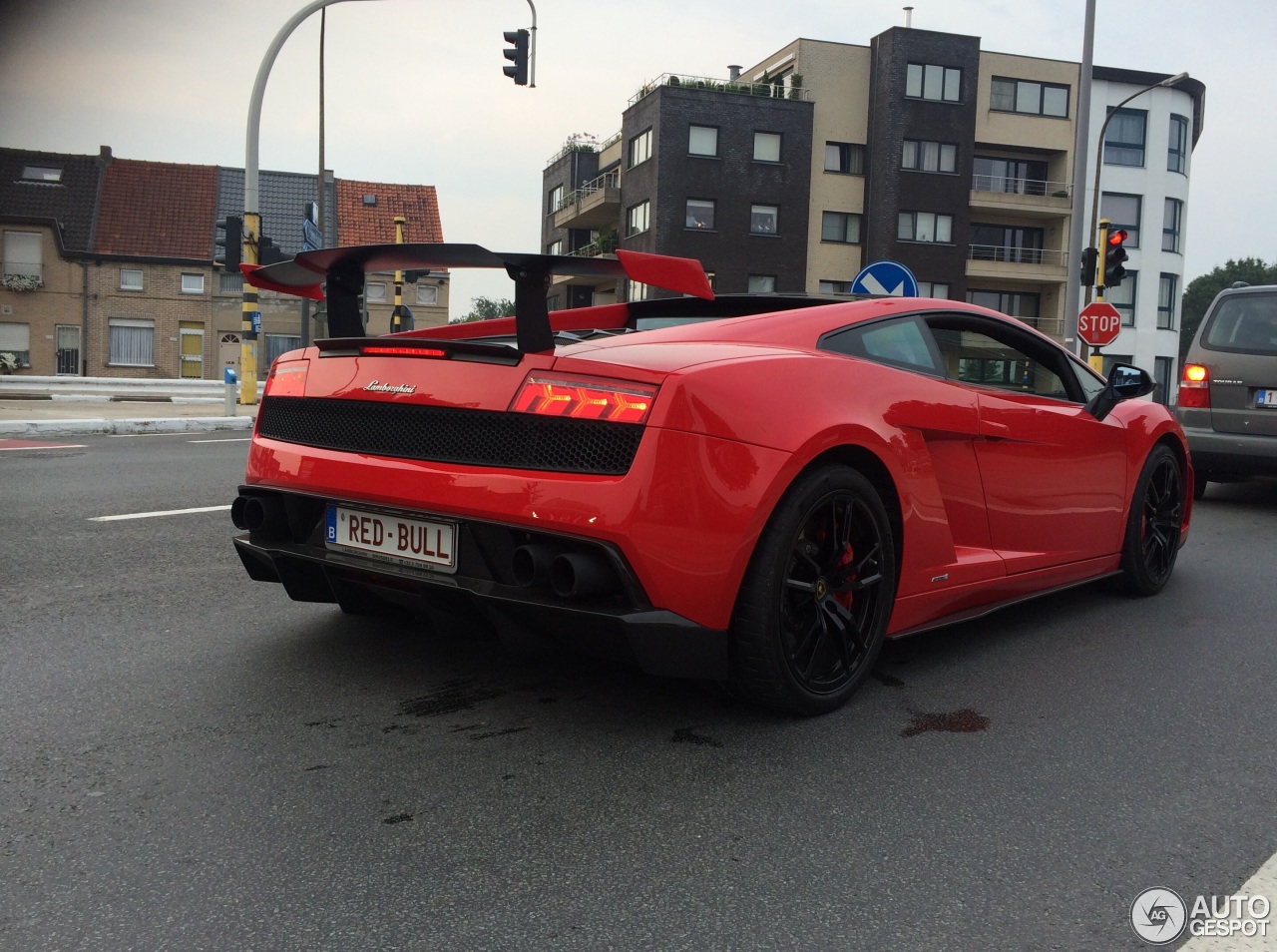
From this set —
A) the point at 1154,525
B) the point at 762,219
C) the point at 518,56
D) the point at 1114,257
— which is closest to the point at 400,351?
the point at 1154,525

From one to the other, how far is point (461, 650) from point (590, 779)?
4.13 ft

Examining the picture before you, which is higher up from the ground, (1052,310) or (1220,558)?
(1052,310)

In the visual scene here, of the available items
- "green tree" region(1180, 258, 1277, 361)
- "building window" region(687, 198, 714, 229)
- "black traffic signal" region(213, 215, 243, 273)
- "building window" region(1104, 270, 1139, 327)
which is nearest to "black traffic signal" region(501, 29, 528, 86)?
"black traffic signal" region(213, 215, 243, 273)

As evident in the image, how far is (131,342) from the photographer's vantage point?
49125 mm

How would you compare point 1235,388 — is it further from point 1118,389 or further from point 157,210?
point 157,210

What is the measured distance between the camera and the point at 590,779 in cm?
287

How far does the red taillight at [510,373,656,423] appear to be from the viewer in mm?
2936

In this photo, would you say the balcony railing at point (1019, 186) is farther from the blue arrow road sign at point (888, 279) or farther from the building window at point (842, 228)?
the blue arrow road sign at point (888, 279)

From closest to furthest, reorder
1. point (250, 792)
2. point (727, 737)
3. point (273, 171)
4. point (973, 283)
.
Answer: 1. point (250, 792)
2. point (727, 737)
3. point (973, 283)
4. point (273, 171)

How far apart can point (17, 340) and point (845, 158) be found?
34.4m

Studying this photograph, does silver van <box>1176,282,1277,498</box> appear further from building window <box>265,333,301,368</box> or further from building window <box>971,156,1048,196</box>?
building window <box>265,333,301,368</box>

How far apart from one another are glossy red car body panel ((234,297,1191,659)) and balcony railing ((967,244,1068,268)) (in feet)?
146

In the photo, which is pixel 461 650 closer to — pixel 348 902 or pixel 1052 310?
pixel 348 902

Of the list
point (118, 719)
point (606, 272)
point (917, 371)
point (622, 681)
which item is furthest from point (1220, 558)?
point (118, 719)
